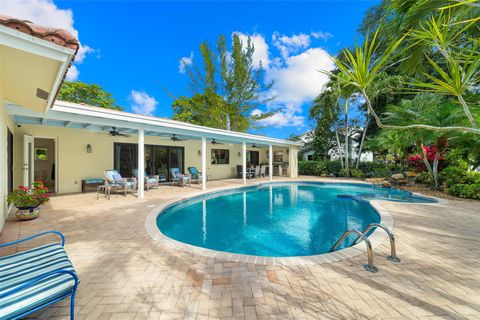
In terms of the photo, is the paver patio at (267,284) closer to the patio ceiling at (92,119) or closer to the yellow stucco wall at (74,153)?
the patio ceiling at (92,119)

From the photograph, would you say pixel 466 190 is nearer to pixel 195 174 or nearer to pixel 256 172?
pixel 256 172

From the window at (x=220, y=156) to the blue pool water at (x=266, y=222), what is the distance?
585 centimetres

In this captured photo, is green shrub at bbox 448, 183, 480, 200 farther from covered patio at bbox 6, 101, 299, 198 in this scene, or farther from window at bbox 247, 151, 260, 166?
window at bbox 247, 151, 260, 166

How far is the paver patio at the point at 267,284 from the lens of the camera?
81.1 inches

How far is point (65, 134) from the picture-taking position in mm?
8750

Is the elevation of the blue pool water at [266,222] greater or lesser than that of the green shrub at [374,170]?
lesser

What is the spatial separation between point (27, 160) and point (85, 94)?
62.2 feet

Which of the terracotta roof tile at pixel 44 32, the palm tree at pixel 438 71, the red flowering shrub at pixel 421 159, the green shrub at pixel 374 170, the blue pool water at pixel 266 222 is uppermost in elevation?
the terracotta roof tile at pixel 44 32

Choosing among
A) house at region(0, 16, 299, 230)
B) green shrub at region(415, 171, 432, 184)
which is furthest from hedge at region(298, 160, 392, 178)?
green shrub at region(415, 171, 432, 184)

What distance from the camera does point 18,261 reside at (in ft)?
7.38

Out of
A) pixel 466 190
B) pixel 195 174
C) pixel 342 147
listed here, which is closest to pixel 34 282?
pixel 195 174

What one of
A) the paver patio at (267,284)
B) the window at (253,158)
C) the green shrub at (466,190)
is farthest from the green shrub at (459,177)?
the window at (253,158)

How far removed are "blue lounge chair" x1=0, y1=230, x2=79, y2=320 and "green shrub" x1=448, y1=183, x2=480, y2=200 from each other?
11678mm

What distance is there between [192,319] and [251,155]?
17.0 meters
